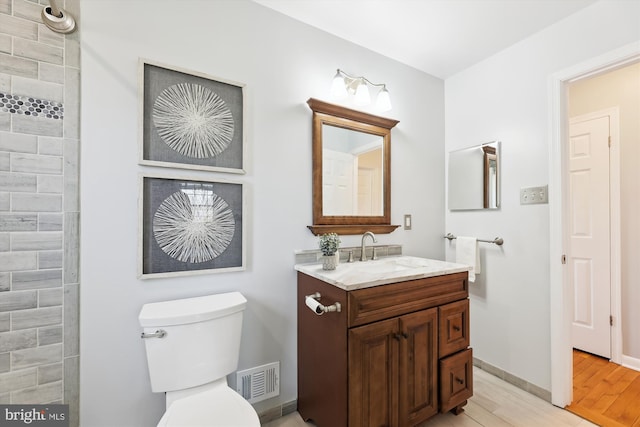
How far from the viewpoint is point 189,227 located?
1.43m

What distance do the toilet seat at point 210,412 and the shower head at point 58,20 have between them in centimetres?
164

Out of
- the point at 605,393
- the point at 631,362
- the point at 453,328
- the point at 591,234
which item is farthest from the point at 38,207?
the point at 631,362

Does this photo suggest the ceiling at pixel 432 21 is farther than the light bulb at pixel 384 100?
No

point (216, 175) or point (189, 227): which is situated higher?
point (216, 175)

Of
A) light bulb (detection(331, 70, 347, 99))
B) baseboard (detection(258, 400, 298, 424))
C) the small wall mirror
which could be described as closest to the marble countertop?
the small wall mirror

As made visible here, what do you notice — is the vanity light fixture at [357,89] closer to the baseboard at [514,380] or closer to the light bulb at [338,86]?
the light bulb at [338,86]

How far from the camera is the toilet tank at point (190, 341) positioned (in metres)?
Answer: 1.16

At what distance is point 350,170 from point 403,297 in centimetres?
92

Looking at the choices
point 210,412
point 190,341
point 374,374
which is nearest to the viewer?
point 210,412

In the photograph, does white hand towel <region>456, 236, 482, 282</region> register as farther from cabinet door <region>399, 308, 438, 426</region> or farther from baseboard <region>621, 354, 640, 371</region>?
baseboard <region>621, 354, 640, 371</region>

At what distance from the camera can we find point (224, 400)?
1168 millimetres

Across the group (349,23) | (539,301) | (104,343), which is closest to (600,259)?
(539,301)

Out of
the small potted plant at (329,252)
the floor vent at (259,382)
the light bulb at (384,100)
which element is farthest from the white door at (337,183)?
the floor vent at (259,382)

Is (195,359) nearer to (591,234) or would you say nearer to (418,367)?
(418,367)
